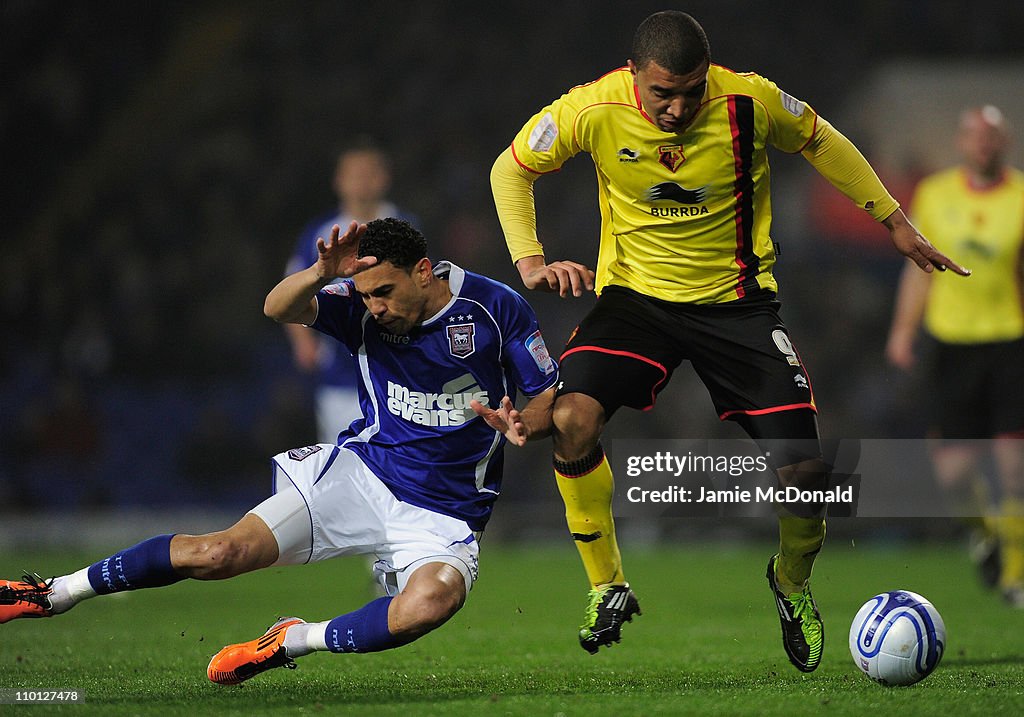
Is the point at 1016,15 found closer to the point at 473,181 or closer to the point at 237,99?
the point at 473,181

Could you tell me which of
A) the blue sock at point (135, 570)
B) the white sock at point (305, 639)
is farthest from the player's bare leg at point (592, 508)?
the blue sock at point (135, 570)

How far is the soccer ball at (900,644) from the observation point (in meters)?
4.49

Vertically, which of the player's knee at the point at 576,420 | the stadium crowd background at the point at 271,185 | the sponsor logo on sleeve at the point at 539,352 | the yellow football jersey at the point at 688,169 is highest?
the stadium crowd background at the point at 271,185

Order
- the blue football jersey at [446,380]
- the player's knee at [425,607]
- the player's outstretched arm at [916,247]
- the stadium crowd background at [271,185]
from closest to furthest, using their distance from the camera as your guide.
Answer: the player's knee at [425,607]
the blue football jersey at [446,380]
the player's outstretched arm at [916,247]
the stadium crowd background at [271,185]

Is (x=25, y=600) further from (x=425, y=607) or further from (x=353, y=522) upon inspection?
(x=425, y=607)

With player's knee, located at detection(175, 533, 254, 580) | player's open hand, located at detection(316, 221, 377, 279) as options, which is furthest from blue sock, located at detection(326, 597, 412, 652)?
player's open hand, located at detection(316, 221, 377, 279)

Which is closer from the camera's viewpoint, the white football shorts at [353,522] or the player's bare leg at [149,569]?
the player's bare leg at [149,569]

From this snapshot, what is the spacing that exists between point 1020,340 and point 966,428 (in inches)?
26.0

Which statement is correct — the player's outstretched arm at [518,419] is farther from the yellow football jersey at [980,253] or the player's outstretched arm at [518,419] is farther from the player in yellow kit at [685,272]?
the yellow football jersey at [980,253]

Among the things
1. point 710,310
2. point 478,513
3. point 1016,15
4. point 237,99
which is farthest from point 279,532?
point 1016,15

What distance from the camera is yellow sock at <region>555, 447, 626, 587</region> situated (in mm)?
5027

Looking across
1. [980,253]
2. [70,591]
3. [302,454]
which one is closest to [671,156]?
[302,454]

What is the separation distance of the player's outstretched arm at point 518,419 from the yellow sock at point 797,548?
103 cm

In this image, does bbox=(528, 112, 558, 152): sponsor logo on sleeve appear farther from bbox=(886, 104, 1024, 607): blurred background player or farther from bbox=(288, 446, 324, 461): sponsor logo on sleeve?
bbox=(886, 104, 1024, 607): blurred background player
